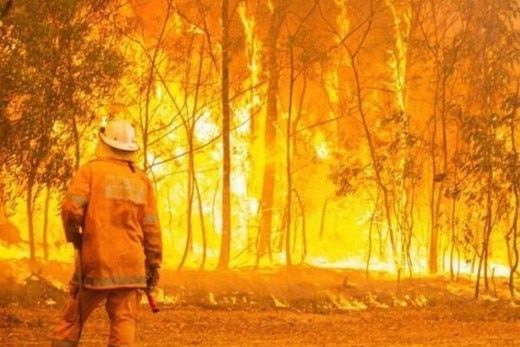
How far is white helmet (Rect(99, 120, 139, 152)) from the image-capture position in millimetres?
5957

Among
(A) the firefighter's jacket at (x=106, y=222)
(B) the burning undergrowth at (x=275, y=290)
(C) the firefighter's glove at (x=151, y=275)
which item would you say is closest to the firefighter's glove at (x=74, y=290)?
(A) the firefighter's jacket at (x=106, y=222)

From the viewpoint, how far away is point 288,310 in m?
12.7

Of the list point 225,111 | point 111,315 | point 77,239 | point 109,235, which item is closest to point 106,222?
point 109,235

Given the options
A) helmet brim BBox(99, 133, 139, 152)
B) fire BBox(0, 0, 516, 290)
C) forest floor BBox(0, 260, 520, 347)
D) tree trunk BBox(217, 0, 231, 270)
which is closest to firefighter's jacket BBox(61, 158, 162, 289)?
helmet brim BBox(99, 133, 139, 152)

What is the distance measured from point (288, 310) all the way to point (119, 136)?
734 cm

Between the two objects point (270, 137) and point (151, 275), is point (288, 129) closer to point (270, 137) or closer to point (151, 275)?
point (270, 137)

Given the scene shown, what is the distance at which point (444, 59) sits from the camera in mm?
17094

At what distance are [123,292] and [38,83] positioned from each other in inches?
240

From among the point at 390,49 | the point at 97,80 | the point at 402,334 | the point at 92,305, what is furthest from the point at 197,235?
the point at 92,305

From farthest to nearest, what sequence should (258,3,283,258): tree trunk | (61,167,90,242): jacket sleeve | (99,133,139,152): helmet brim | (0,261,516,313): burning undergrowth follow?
(258,3,283,258): tree trunk, (0,261,516,313): burning undergrowth, (99,133,139,152): helmet brim, (61,167,90,242): jacket sleeve

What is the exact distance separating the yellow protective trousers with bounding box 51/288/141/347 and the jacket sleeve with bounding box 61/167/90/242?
1.61 ft

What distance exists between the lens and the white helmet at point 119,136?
19.5 feet

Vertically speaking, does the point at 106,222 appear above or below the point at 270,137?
below

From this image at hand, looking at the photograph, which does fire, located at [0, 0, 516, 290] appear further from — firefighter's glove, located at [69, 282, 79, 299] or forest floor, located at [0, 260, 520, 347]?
firefighter's glove, located at [69, 282, 79, 299]
